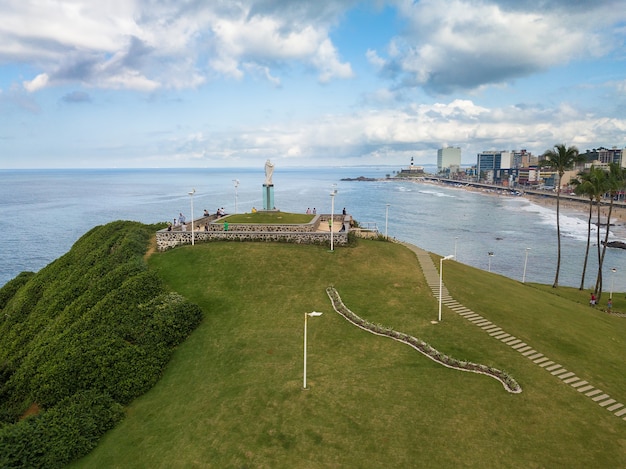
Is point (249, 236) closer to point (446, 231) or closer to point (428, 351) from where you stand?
point (428, 351)

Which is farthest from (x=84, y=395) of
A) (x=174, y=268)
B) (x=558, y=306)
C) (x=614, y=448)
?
(x=558, y=306)

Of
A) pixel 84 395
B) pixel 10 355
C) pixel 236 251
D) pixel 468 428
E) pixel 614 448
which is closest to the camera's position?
pixel 614 448

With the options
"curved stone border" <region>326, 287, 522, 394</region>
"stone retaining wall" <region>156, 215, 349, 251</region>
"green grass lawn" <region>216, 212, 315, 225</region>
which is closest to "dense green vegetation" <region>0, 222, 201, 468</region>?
"stone retaining wall" <region>156, 215, 349, 251</region>

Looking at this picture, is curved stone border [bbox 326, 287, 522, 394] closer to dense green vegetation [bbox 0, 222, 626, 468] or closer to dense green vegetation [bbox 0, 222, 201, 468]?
dense green vegetation [bbox 0, 222, 626, 468]

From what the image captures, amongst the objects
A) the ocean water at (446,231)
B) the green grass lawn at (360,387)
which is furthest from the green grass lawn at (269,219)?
the green grass lawn at (360,387)

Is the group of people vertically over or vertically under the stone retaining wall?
under

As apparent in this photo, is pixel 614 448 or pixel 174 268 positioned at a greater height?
pixel 174 268

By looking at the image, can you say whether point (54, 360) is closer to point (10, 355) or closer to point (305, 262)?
point (10, 355)
